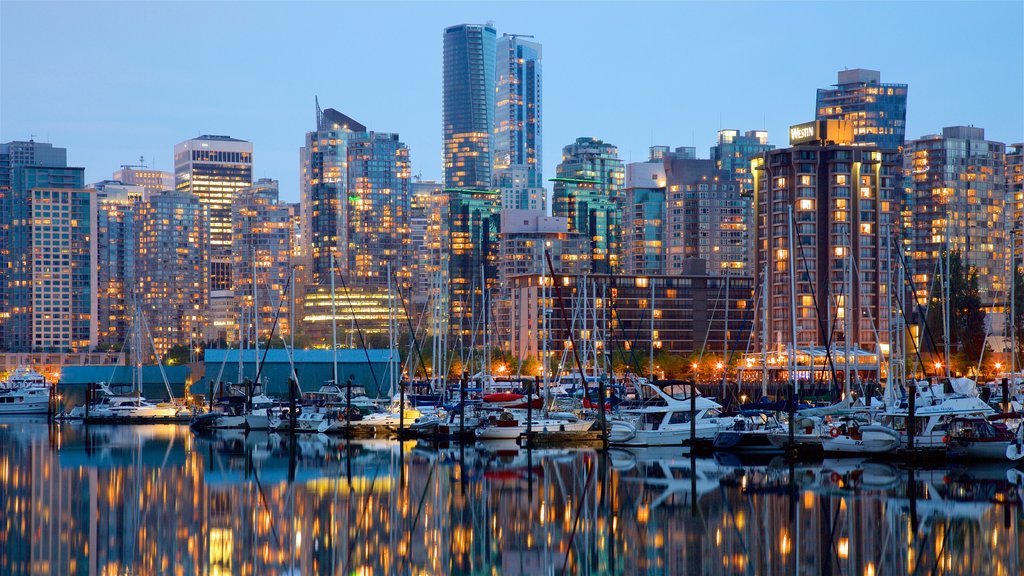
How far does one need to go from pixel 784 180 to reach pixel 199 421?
8759 cm

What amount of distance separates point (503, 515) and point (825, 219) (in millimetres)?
122761

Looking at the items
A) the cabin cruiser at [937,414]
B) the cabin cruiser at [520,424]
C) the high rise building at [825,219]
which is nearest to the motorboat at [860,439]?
the cabin cruiser at [937,414]

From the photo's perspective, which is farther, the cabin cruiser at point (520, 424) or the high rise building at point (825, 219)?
the high rise building at point (825, 219)

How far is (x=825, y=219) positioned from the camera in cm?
16825

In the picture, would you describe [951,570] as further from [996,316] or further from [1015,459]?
[996,316]

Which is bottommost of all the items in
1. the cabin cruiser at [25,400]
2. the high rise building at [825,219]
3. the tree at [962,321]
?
the cabin cruiser at [25,400]

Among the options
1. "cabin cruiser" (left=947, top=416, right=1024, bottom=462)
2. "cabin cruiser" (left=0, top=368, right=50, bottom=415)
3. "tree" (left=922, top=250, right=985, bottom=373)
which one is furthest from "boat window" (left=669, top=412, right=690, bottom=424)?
"cabin cruiser" (left=0, top=368, right=50, bottom=415)

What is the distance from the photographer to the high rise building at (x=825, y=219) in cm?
16775

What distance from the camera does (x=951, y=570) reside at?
4103 cm

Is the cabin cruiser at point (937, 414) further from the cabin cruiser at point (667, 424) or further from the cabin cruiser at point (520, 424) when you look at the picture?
the cabin cruiser at point (520, 424)

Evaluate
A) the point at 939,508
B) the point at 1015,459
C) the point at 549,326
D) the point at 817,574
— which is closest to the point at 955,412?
the point at 1015,459

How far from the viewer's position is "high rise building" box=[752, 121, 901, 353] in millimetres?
167750

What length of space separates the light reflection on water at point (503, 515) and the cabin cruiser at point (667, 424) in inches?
115

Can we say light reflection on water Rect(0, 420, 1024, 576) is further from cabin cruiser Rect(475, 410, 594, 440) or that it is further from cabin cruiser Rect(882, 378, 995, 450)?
cabin cruiser Rect(475, 410, 594, 440)
